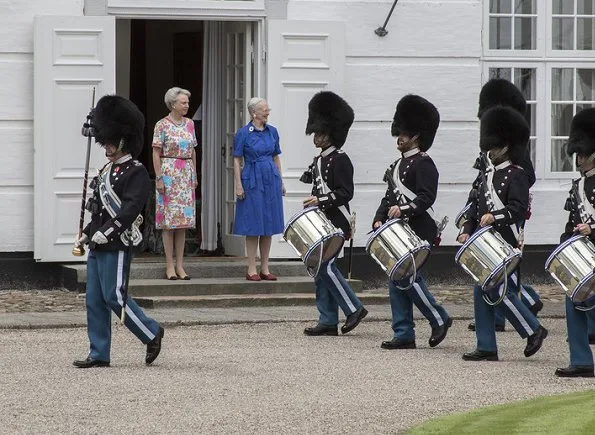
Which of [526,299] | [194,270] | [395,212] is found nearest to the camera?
[395,212]

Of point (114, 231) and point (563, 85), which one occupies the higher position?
point (563, 85)

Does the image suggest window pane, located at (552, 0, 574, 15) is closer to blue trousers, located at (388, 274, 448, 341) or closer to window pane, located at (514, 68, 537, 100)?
window pane, located at (514, 68, 537, 100)

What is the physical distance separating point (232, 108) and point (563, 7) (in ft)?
12.1

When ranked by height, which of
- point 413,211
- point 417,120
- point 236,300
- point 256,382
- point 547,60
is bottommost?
point 256,382

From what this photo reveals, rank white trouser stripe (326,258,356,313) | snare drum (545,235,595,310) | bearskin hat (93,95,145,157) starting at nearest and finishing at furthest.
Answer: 1. snare drum (545,235,595,310)
2. bearskin hat (93,95,145,157)
3. white trouser stripe (326,258,356,313)

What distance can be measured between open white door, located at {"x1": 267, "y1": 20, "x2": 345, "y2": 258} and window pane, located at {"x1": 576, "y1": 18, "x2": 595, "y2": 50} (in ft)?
9.34

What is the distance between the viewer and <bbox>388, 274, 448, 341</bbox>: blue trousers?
1237 cm

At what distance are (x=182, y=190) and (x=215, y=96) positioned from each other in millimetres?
2019

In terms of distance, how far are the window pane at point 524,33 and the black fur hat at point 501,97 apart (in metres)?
3.31

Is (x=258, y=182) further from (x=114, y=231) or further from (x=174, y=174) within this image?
(x=114, y=231)

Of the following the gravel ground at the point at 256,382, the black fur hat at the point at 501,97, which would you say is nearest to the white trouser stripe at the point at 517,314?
the gravel ground at the point at 256,382

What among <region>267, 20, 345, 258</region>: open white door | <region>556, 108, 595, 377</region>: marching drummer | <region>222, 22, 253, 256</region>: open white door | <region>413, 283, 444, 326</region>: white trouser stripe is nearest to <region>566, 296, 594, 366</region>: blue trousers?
<region>556, 108, 595, 377</region>: marching drummer

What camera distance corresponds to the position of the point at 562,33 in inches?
692

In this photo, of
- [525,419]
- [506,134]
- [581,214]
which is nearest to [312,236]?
[506,134]
